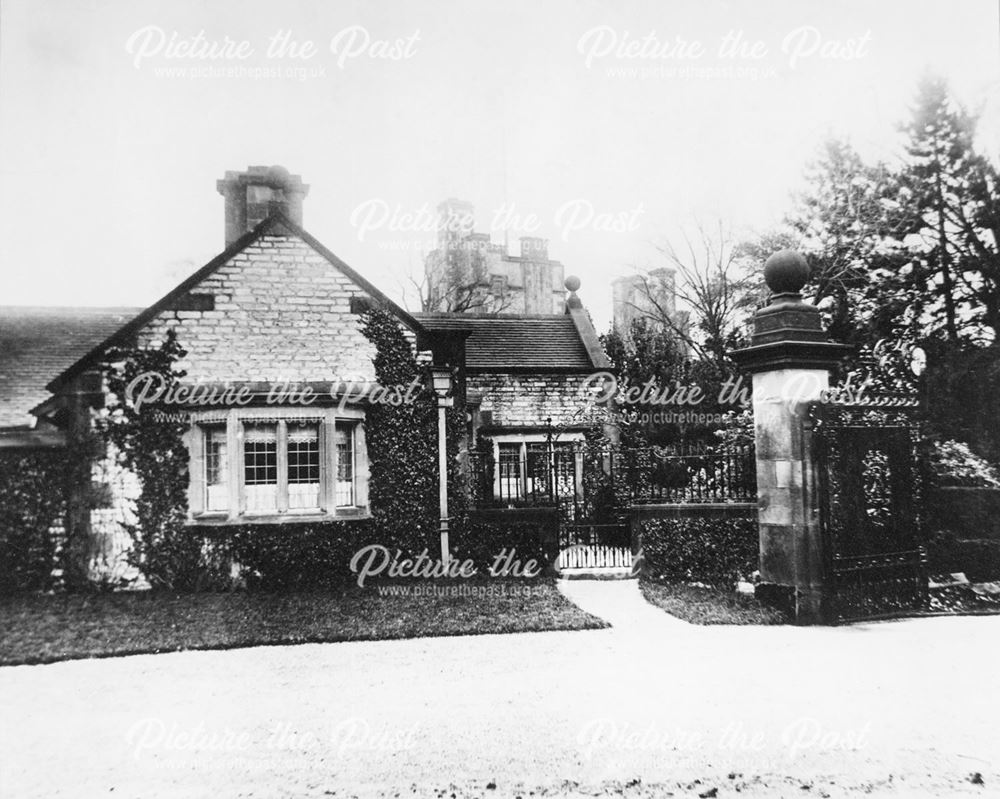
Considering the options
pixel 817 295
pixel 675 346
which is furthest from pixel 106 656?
pixel 675 346

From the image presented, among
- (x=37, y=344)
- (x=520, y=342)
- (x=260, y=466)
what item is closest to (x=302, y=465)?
(x=260, y=466)

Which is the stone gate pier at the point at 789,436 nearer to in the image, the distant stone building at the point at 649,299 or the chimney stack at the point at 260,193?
the chimney stack at the point at 260,193

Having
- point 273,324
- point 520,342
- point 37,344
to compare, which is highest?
point 520,342

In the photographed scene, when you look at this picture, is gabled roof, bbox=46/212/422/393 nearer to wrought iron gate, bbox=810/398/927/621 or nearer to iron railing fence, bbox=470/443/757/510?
iron railing fence, bbox=470/443/757/510

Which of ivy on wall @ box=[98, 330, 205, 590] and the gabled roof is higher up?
the gabled roof

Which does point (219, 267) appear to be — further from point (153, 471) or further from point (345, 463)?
point (345, 463)

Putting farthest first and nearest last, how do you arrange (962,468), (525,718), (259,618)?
1. (962,468)
2. (259,618)
3. (525,718)

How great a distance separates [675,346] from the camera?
2070 centimetres

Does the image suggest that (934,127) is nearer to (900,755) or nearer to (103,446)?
(900,755)

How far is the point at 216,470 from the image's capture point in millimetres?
9609

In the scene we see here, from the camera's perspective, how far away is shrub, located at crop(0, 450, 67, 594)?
8830mm

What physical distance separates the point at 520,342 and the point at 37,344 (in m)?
10.5

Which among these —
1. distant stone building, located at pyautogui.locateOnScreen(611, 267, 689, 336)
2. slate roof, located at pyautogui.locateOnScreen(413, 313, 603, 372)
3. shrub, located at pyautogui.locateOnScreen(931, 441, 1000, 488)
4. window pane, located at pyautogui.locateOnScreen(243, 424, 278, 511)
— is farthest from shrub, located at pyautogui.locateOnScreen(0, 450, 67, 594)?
distant stone building, located at pyautogui.locateOnScreen(611, 267, 689, 336)

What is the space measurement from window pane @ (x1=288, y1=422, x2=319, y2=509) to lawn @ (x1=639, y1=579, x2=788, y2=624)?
4992 millimetres
